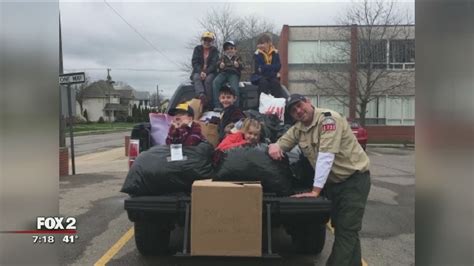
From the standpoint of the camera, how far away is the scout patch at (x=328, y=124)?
3911 mm

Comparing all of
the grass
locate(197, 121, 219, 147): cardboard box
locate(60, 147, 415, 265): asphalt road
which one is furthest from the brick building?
the grass

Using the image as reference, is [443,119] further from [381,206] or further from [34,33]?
[381,206]

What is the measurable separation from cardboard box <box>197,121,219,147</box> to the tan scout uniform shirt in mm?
1282

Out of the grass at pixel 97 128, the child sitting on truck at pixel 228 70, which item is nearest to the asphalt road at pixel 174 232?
the child sitting on truck at pixel 228 70

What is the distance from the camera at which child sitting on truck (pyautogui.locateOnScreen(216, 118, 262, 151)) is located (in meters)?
4.35

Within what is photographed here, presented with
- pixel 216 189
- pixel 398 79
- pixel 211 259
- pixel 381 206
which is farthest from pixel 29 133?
pixel 398 79

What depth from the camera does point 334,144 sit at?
3.85 meters

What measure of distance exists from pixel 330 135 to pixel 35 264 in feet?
8.10

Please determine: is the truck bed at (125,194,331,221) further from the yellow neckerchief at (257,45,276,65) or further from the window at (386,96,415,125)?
the window at (386,96,415,125)

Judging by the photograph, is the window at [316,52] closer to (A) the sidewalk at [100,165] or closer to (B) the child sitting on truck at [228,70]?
(A) the sidewalk at [100,165]

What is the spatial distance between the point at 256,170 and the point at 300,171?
0.51 m

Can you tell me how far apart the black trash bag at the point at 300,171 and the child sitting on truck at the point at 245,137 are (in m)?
0.36

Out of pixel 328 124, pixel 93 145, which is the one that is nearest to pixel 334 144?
pixel 328 124

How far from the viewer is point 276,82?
22.3ft
